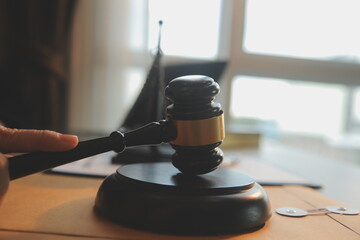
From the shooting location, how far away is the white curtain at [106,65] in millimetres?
1993

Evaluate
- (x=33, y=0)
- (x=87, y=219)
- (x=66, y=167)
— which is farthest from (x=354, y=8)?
(x=87, y=219)

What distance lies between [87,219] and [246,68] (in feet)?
6.61

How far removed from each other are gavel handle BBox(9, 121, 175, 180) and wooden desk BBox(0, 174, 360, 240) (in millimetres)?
77

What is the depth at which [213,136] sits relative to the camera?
540 millimetres

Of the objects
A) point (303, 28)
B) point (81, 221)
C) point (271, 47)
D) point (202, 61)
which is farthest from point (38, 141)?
point (303, 28)

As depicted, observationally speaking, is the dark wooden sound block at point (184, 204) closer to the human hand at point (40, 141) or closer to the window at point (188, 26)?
the human hand at point (40, 141)

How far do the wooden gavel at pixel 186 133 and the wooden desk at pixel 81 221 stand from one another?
0.09 metres

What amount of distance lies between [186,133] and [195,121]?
0.02 meters

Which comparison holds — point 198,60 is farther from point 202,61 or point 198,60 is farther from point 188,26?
point 188,26

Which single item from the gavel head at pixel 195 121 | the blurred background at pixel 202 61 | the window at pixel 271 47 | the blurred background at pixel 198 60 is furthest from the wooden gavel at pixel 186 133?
the window at pixel 271 47

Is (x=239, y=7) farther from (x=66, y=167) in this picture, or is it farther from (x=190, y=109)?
(x=190, y=109)

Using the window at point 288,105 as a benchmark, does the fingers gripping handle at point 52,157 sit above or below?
above

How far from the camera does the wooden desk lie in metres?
0.46

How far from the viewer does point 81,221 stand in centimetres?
50
